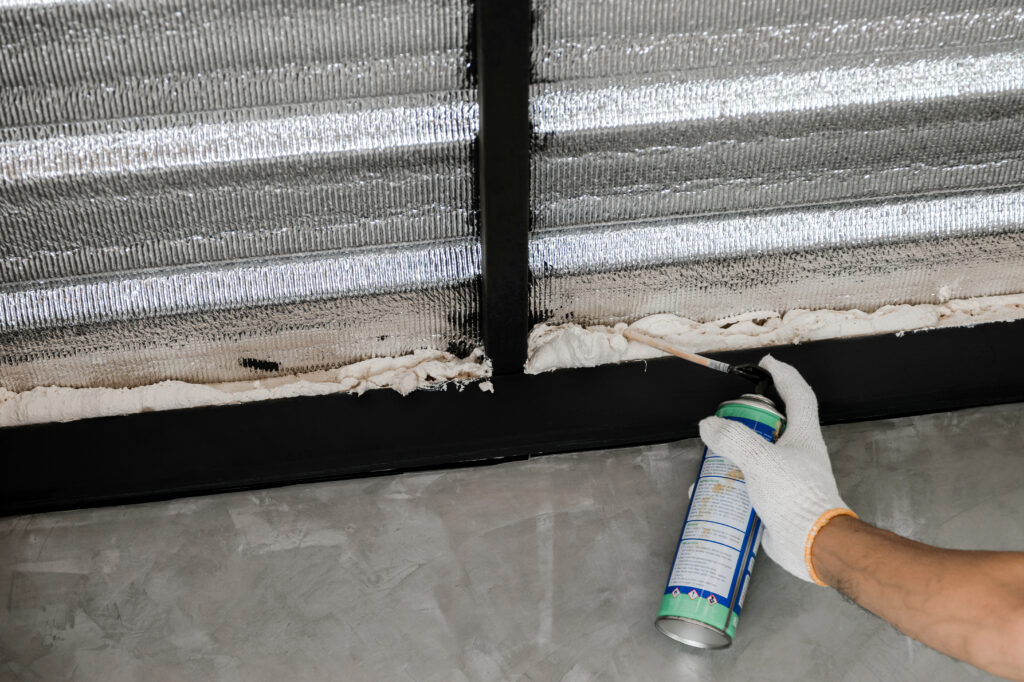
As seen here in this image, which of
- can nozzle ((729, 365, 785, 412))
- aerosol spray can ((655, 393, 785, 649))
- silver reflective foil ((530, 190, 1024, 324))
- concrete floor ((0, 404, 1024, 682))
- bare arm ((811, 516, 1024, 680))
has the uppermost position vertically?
silver reflective foil ((530, 190, 1024, 324))

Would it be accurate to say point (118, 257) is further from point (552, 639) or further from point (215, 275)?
point (552, 639)

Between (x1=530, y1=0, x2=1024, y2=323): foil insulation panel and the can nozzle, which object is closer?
(x1=530, y1=0, x2=1024, y2=323): foil insulation panel

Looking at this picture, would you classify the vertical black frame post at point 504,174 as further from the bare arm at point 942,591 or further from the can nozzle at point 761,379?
the bare arm at point 942,591

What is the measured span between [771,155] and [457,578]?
3.33ft

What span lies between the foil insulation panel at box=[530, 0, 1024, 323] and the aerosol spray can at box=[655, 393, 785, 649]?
336 millimetres

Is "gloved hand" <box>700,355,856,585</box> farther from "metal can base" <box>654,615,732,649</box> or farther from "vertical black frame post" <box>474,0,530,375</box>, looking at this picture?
"vertical black frame post" <box>474,0,530,375</box>

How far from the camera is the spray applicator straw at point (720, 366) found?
153cm

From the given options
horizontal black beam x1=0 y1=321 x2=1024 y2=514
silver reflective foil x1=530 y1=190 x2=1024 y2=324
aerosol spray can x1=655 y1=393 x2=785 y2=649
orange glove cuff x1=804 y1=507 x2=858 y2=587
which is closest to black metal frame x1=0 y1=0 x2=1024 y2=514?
horizontal black beam x1=0 y1=321 x2=1024 y2=514

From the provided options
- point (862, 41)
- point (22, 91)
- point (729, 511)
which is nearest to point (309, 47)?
point (22, 91)

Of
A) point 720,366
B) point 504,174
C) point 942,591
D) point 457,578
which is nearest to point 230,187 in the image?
point 504,174

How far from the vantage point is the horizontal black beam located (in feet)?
5.10

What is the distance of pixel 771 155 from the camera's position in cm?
143

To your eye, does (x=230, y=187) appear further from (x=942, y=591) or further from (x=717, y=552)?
(x=942, y=591)

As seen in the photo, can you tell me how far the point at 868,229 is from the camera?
1.59 m
